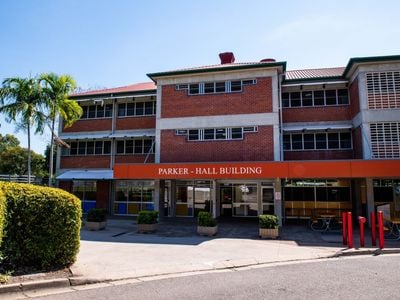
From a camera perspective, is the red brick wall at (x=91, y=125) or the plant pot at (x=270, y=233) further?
the red brick wall at (x=91, y=125)

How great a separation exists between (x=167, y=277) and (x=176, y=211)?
14873 mm

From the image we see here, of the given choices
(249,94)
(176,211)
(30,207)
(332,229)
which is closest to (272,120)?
(249,94)

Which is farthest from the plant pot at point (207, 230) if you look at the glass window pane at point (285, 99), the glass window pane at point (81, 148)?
the glass window pane at point (81, 148)

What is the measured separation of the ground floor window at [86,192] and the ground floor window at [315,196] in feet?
46.4

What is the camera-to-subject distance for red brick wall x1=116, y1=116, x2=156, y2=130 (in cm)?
2493

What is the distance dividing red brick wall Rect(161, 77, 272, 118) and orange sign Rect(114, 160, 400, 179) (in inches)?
172

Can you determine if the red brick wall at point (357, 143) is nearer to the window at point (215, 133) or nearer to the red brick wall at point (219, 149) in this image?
the red brick wall at point (219, 149)

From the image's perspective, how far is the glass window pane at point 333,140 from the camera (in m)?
21.8

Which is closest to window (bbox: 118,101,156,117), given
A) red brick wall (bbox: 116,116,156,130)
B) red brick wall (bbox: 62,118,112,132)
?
red brick wall (bbox: 116,116,156,130)

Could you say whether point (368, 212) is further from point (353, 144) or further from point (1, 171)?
point (1, 171)

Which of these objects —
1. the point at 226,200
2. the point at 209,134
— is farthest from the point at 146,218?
the point at 226,200

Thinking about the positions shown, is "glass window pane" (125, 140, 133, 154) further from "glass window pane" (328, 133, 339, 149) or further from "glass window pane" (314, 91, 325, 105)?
"glass window pane" (328, 133, 339, 149)

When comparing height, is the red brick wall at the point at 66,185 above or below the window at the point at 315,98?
below

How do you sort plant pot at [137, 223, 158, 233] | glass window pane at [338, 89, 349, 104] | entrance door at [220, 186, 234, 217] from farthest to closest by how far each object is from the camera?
1. entrance door at [220, 186, 234, 217]
2. glass window pane at [338, 89, 349, 104]
3. plant pot at [137, 223, 158, 233]
